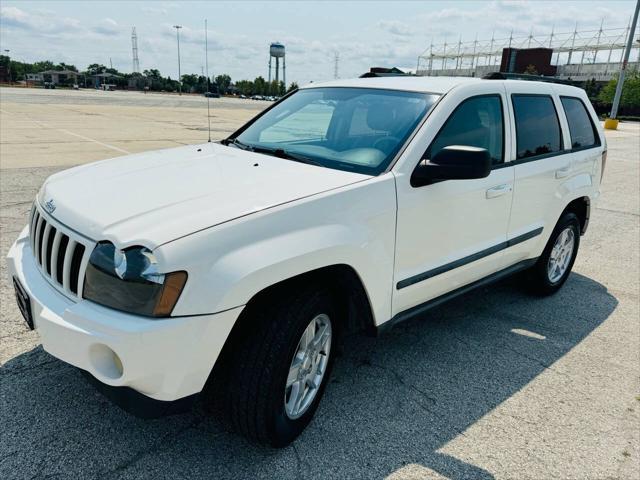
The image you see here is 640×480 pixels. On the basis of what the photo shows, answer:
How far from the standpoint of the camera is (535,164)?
12.8 feet

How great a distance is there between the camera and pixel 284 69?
121m

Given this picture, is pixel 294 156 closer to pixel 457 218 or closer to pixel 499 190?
pixel 457 218

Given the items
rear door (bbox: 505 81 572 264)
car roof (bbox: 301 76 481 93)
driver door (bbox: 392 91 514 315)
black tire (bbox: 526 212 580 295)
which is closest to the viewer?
driver door (bbox: 392 91 514 315)

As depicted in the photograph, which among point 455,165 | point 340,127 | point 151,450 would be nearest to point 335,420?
point 151,450

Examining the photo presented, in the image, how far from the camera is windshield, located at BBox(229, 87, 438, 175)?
300 cm

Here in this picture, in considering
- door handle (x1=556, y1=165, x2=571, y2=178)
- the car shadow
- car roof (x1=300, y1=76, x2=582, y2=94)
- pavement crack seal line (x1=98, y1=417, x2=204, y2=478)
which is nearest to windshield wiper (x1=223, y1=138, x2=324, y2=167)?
car roof (x1=300, y1=76, x2=582, y2=94)

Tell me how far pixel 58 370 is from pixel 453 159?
2536 mm

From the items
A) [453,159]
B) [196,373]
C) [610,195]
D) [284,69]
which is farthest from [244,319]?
[284,69]

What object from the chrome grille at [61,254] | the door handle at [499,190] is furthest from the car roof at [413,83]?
the chrome grille at [61,254]

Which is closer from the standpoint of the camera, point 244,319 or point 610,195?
point 244,319

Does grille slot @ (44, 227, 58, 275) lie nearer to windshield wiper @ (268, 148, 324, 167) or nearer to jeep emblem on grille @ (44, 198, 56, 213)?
jeep emblem on grille @ (44, 198, 56, 213)

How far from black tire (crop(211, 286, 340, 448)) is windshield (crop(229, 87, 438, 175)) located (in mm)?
924

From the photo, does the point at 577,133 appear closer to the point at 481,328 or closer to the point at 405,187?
the point at 481,328

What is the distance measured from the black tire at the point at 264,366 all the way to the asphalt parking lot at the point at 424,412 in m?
0.23
